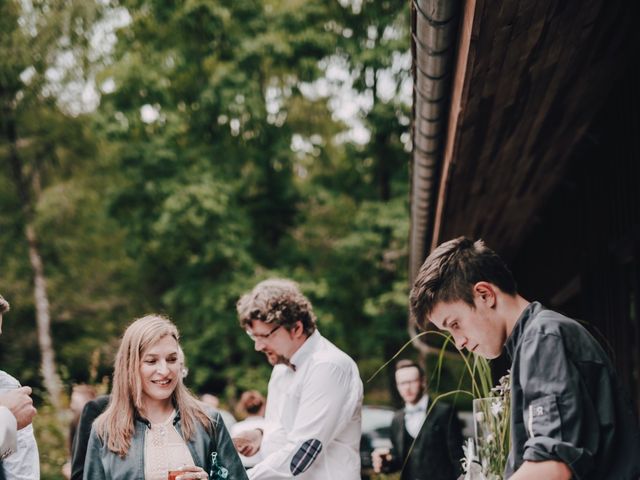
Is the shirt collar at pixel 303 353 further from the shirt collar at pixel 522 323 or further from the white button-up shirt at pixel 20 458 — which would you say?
the shirt collar at pixel 522 323

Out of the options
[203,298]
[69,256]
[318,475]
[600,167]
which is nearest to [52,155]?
[69,256]

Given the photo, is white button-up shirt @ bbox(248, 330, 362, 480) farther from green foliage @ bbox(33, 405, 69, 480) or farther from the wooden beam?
green foliage @ bbox(33, 405, 69, 480)

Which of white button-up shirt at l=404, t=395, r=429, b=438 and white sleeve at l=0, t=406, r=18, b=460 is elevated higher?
white button-up shirt at l=404, t=395, r=429, b=438

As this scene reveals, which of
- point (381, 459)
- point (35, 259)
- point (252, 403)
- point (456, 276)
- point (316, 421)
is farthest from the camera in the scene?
point (35, 259)

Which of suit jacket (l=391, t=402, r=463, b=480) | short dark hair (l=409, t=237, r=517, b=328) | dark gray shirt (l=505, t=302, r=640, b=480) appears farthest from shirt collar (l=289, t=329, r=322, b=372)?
suit jacket (l=391, t=402, r=463, b=480)

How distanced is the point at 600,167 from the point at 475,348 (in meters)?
4.11

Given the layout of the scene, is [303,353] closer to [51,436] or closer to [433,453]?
[433,453]

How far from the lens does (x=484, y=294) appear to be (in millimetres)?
2354

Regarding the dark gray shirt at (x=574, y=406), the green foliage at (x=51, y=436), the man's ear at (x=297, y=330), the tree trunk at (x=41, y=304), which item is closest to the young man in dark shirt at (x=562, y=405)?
the dark gray shirt at (x=574, y=406)

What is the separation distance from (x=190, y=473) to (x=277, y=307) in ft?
3.01

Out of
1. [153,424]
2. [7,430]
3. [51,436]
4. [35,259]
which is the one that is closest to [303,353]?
[153,424]

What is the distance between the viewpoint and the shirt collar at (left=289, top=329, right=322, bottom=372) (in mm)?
3832

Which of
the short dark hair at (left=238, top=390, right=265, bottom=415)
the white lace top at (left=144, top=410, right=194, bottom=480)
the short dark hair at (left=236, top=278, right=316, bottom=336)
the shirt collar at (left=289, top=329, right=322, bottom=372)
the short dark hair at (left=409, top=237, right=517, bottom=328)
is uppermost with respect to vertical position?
the short dark hair at (left=238, top=390, right=265, bottom=415)

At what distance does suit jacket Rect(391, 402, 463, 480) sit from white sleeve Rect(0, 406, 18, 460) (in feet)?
10.1
